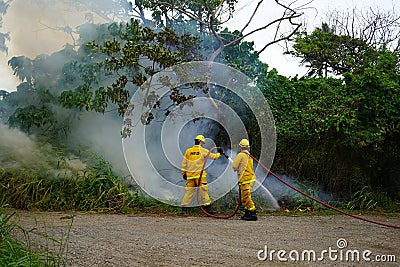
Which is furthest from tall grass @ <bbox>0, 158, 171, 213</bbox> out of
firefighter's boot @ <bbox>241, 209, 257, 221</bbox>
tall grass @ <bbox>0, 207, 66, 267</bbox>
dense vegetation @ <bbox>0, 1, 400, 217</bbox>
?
tall grass @ <bbox>0, 207, 66, 267</bbox>

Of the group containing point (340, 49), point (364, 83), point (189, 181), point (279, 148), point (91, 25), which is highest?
point (340, 49)

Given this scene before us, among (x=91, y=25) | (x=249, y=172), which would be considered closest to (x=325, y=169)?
(x=249, y=172)

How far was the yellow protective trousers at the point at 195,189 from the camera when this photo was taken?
934 cm

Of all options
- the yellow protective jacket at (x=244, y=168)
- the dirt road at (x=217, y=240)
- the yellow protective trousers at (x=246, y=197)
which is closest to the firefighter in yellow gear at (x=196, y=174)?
the dirt road at (x=217, y=240)

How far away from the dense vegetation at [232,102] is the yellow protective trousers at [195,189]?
3.43 ft

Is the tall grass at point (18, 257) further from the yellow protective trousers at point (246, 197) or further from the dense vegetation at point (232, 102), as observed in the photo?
the dense vegetation at point (232, 102)

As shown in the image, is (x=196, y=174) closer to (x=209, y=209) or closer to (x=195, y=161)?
(x=195, y=161)

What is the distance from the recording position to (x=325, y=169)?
11.5m

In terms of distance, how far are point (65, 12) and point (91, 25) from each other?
2.78 feet

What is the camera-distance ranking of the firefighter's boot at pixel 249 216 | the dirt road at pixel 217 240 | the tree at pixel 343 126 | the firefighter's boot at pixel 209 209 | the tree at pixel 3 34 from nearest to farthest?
the dirt road at pixel 217 240 → the firefighter's boot at pixel 249 216 → the firefighter's boot at pixel 209 209 → the tree at pixel 343 126 → the tree at pixel 3 34

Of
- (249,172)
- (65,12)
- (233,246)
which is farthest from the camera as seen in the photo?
(65,12)

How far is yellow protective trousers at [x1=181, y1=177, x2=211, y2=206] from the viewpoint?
368 inches

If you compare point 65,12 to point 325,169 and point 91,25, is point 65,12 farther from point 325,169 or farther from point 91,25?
point 325,169

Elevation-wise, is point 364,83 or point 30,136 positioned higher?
point 364,83
